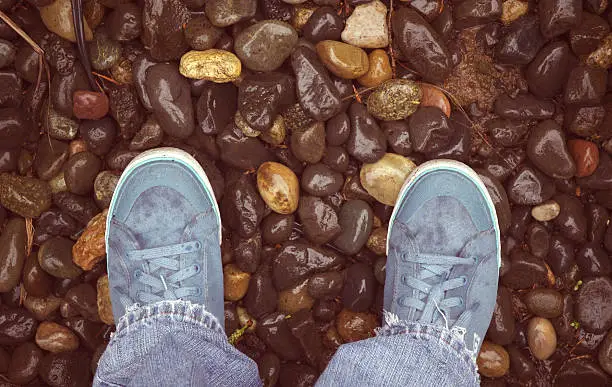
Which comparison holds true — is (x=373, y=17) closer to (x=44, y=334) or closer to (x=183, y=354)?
(x=183, y=354)

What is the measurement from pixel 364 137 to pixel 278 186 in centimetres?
36

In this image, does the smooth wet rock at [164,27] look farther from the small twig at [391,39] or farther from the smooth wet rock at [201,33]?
the small twig at [391,39]

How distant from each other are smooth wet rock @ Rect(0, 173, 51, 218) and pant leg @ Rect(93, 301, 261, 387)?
0.58 m

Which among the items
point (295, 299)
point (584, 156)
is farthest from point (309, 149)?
point (584, 156)

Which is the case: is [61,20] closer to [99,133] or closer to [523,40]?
[99,133]

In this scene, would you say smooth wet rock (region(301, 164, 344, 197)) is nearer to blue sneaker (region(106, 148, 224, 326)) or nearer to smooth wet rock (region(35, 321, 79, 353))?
blue sneaker (region(106, 148, 224, 326))

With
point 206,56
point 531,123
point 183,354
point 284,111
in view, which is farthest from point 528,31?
point 183,354

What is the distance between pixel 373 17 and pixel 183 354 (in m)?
1.32

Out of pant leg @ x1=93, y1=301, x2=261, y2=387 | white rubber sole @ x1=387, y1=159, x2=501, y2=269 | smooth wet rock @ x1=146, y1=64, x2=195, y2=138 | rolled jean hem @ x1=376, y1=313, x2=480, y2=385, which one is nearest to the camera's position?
pant leg @ x1=93, y1=301, x2=261, y2=387

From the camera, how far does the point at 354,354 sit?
1.52 m

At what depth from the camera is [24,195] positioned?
192 cm

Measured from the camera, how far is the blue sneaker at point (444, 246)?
188cm

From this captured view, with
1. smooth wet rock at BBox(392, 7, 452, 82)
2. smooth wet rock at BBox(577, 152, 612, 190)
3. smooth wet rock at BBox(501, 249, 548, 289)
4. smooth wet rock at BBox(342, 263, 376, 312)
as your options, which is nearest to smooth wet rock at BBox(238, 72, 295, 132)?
smooth wet rock at BBox(392, 7, 452, 82)

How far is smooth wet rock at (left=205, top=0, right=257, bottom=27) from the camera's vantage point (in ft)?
5.77
